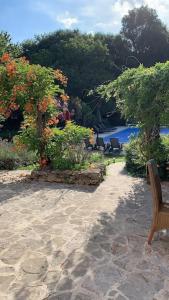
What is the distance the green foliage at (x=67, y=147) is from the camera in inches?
366

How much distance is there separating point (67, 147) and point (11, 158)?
3334mm

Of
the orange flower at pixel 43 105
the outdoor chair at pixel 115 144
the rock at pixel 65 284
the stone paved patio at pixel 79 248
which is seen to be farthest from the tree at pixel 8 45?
the rock at pixel 65 284

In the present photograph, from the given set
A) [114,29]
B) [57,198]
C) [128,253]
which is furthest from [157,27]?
[128,253]

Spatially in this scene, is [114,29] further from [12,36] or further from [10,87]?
[10,87]

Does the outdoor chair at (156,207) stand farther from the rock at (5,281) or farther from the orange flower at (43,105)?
the orange flower at (43,105)

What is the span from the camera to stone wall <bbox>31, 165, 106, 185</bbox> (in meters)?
8.82

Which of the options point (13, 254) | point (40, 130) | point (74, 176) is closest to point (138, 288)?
point (13, 254)

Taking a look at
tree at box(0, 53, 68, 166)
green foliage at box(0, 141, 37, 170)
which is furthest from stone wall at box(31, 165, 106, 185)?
green foliage at box(0, 141, 37, 170)

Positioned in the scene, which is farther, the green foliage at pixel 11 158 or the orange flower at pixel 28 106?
the green foliage at pixel 11 158

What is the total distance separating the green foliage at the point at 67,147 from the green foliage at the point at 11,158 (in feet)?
6.68

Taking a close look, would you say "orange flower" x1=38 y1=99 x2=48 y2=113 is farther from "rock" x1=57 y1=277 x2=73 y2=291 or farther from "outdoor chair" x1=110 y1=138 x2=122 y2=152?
"outdoor chair" x1=110 y1=138 x2=122 y2=152

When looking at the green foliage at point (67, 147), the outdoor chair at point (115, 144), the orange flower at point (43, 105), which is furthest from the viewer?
the outdoor chair at point (115, 144)

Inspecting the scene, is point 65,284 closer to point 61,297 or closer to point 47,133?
point 61,297

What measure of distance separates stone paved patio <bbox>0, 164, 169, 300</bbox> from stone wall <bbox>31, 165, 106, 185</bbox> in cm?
78
